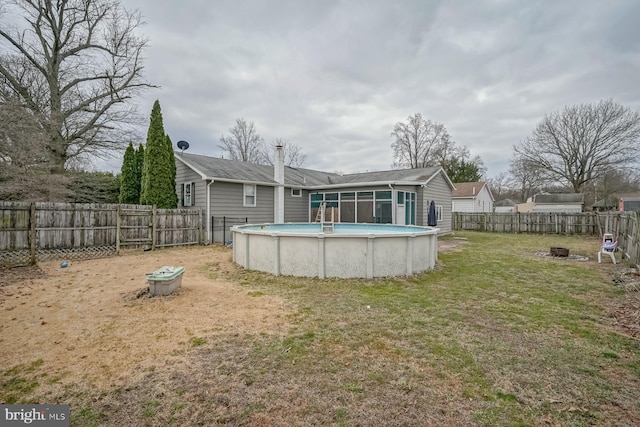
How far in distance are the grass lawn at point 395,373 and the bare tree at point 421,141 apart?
3019cm

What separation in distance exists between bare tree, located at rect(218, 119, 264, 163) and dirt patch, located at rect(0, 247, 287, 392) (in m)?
27.7

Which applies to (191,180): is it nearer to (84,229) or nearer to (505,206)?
(84,229)

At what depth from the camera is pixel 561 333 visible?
3777 millimetres

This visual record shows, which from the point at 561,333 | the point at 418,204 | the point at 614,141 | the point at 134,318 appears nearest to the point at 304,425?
the point at 134,318

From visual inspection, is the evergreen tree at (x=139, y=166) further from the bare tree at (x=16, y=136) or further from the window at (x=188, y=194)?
the bare tree at (x=16, y=136)

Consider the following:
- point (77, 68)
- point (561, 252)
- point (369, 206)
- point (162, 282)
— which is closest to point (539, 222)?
point (561, 252)

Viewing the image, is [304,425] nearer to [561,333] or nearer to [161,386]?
[161,386]

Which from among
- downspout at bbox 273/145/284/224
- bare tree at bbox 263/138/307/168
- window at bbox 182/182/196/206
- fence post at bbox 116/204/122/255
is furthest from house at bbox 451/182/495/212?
fence post at bbox 116/204/122/255

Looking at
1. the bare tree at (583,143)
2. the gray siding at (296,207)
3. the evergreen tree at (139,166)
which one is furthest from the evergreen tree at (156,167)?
the bare tree at (583,143)

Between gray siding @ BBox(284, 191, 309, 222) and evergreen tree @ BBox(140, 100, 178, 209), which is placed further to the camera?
gray siding @ BBox(284, 191, 309, 222)

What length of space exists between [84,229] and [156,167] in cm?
406

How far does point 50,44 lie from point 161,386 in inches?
722

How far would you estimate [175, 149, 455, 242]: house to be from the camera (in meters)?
13.3

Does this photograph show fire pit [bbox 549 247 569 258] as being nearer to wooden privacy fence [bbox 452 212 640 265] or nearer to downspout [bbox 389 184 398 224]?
wooden privacy fence [bbox 452 212 640 265]
